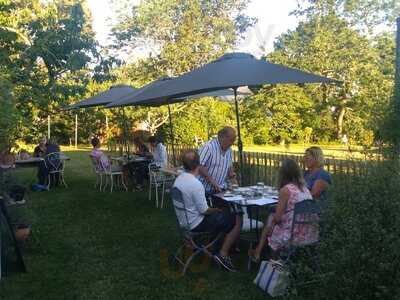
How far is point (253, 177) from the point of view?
8.15 meters

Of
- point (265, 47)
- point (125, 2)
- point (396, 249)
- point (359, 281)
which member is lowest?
point (359, 281)

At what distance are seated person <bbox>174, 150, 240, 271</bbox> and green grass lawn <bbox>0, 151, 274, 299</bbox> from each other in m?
0.26

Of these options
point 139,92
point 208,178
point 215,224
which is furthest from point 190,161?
point 139,92

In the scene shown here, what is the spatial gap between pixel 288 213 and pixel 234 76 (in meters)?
1.83

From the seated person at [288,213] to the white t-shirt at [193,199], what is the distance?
2.44 ft

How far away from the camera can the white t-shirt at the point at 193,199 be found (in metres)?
4.64

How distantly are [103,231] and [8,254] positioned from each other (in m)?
1.82

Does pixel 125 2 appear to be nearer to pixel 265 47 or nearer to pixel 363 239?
pixel 265 47

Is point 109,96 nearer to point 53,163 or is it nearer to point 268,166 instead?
point 53,163

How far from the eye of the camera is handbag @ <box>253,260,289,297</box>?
3.96m

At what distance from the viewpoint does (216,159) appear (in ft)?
18.8

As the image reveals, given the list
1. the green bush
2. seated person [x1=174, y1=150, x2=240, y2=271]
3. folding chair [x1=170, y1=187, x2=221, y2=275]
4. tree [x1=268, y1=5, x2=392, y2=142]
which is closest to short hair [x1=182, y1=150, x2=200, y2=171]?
seated person [x1=174, y1=150, x2=240, y2=271]

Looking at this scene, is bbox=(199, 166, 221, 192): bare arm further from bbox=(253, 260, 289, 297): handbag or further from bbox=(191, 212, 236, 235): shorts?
bbox=(253, 260, 289, 297): handbag

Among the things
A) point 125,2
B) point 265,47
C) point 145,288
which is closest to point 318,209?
point 145,288
